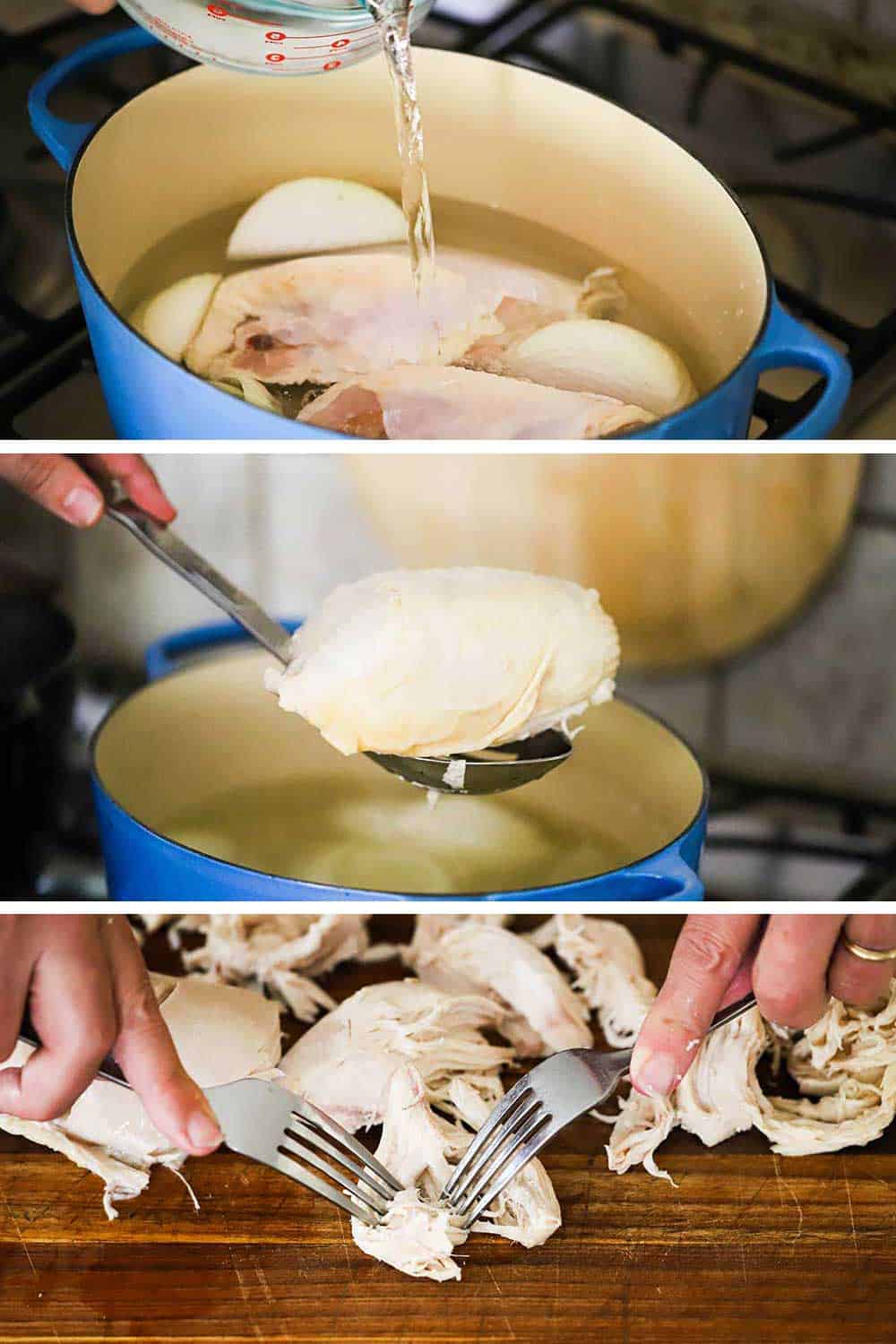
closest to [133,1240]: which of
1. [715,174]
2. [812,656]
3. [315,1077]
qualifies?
[315,1077]


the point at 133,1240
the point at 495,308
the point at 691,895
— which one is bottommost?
the point at 133,1240

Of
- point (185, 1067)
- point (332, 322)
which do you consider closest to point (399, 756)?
point (332, 322)

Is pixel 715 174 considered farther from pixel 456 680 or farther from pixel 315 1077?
pixel 315 1077

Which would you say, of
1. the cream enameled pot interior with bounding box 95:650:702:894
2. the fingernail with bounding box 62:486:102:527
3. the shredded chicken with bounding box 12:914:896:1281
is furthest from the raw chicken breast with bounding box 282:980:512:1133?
the fingernail with bounding box 62:486:102:527

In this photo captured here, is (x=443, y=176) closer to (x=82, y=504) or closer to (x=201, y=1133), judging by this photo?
(x=82, y=504)

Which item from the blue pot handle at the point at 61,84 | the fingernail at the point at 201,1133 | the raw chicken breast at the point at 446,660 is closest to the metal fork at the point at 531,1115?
the fingernail at the point at 201,1133

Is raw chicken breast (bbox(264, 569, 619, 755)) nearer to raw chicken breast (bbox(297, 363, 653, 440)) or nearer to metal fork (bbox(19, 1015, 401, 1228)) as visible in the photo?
raw chicken breast (bbox(297, 363, 653, 440))
